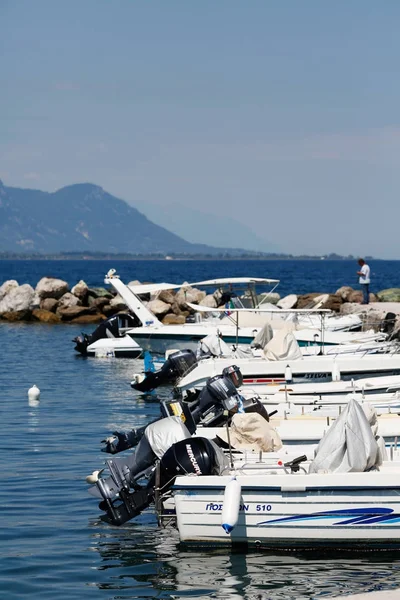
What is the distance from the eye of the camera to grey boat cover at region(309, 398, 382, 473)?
39.7 feet

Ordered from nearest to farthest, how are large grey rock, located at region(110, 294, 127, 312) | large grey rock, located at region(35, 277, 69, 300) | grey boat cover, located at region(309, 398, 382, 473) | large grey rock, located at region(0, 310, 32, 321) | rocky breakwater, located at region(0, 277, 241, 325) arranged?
grey boat cover, located at region(309, 398, 382, 473) → large grey rock, located at region(110, 294, 127, 312) → rocky breakwater, located at region(0, 277, 241, 325) → large grey rock, located at region(35, 277, 69, 300) → large grey rock, located at region(0, 310, 32, 321)

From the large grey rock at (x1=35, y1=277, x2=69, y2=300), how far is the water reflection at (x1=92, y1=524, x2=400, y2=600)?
39199mm

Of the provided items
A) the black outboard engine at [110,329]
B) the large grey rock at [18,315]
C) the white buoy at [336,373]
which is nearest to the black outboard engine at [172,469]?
the white buoy at [336,373]

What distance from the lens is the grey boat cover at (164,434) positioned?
1303 cm

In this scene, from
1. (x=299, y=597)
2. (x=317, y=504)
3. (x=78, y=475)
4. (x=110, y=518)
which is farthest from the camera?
(x=78, y=475)

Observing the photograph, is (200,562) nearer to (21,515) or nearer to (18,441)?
(21,515)

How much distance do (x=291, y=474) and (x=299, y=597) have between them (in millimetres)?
1620

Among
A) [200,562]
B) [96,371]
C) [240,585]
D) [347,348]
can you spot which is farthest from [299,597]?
[96,371]

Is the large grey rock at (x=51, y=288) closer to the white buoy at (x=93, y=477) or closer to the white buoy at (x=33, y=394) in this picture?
the white buoy at (x=33, y=394)

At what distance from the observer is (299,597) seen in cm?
1065

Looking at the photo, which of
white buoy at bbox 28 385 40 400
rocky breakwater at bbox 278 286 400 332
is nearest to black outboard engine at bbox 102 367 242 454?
white buoy at bbox 28 385 40 400

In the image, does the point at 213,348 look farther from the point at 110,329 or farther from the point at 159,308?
the point at 159,308

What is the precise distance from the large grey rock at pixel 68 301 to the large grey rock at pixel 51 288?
69 cm

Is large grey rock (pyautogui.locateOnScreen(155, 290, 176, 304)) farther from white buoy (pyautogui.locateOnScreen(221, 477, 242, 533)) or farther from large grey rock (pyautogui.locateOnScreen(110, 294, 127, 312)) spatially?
white buoy (pyautogui.locateOnScreen(221, 477, 242, 533))
